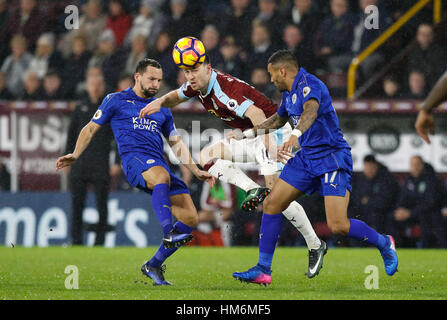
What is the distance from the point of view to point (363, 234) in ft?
25.9

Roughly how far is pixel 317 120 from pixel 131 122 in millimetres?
1911

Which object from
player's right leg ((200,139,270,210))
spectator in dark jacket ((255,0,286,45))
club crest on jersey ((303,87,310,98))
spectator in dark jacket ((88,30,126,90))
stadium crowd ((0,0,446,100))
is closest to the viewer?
club crest on jersey ((303,87,310,98))

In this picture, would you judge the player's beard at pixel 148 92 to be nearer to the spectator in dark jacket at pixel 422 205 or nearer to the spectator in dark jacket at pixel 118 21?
the spectator in dark jacket at pixel 422 205

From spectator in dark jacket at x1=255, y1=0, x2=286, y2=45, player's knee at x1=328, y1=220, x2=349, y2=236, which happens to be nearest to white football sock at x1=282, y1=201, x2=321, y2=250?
player's knee at x1=328, y1=220, x2=349, y2=236

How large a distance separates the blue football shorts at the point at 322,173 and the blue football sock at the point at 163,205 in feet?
3.49

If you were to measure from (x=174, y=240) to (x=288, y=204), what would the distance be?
117 cm

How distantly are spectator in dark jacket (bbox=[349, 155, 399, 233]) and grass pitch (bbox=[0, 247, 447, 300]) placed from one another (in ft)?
1.63

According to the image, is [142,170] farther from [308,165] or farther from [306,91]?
[306,91]

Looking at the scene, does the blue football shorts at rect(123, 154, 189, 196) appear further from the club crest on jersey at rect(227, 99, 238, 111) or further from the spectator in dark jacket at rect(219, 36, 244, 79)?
the spectator in dark jacket at rect(219, 36, 244, 79)

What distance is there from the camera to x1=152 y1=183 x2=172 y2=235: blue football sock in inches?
302

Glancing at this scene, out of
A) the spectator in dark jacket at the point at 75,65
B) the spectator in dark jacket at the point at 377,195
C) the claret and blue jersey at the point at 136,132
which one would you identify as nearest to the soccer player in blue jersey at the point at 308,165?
the claret and blue jersey at the point at 136,132

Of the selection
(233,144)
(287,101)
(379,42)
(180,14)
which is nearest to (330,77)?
(379,42)

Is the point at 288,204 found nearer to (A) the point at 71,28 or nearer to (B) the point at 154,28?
(B) the point at 154,28

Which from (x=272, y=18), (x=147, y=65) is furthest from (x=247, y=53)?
(x=147, y=65)
